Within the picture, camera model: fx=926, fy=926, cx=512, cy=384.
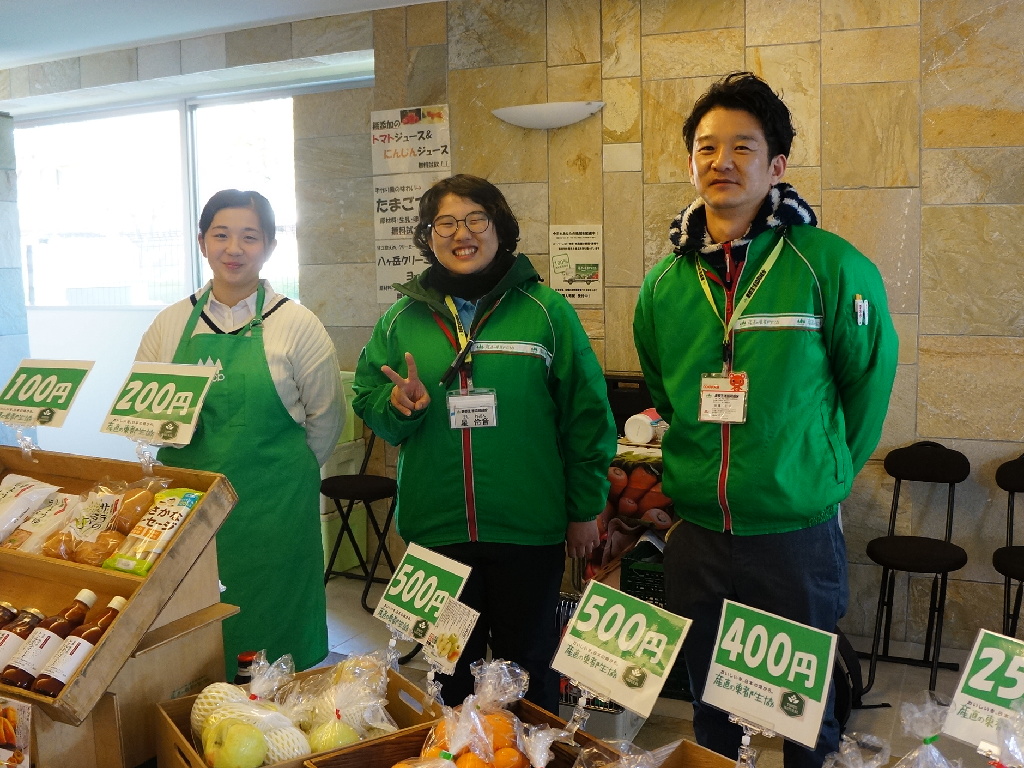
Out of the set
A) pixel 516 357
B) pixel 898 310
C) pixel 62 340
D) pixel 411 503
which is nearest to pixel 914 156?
pixel 898 310

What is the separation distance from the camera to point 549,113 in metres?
4.14

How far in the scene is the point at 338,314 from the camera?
16.5 ft

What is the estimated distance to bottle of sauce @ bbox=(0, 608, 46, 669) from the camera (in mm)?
1520

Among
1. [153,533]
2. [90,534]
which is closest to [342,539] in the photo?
[90,534]

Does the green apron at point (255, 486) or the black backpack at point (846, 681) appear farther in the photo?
the black backpack at point (846, 681)

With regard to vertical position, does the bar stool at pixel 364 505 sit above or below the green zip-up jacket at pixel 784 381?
below

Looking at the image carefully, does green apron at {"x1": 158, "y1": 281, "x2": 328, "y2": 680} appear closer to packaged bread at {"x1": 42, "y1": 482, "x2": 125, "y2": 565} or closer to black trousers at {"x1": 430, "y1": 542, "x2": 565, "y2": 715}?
black trousers at {"x1": 430, "y1": 542, "x2": 565, "y2": 715}

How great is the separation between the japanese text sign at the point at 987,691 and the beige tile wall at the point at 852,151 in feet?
9.05

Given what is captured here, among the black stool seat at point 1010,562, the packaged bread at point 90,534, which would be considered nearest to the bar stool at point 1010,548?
the black stool seat at point 1010,562

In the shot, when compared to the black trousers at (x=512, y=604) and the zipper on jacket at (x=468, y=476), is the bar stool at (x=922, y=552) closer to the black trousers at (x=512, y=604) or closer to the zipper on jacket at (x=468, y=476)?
the black trousers at (x=512, y=604)

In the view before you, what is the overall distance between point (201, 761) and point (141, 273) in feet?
18.3

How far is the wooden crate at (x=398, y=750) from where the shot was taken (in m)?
1.38

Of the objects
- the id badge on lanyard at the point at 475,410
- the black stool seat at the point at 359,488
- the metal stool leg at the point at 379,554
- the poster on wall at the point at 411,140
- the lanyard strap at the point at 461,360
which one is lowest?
the metal stool leg at the point at 379,554

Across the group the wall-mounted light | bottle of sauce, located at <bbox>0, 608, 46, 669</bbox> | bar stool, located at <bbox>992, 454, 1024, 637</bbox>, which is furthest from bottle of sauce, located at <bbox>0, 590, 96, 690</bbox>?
the wall-mounted light
